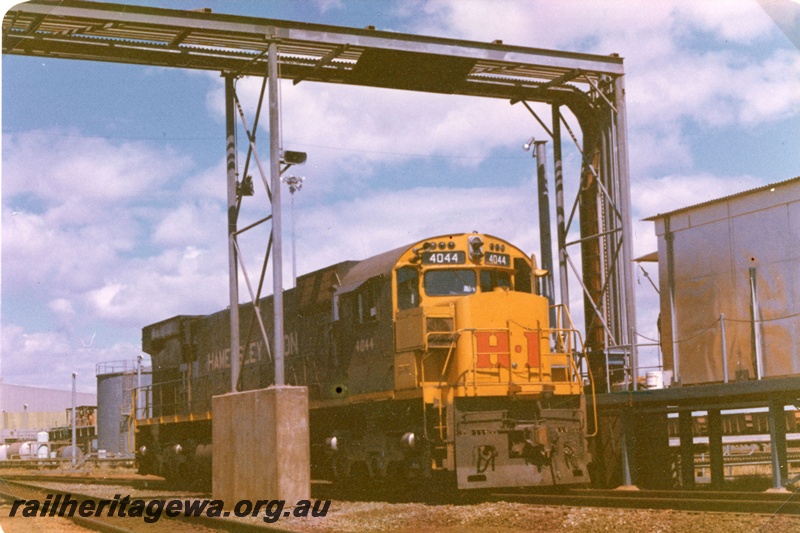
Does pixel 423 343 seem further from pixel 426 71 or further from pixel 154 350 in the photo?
pixel 154 350

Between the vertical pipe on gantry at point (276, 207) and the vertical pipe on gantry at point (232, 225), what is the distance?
2.07 metres

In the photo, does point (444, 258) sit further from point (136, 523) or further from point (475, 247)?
point (136, 523)

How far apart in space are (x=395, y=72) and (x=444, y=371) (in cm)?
700

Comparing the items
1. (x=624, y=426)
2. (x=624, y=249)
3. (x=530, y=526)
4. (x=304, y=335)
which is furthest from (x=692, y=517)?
(x=304, y=335)

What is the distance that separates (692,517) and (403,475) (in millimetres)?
5723

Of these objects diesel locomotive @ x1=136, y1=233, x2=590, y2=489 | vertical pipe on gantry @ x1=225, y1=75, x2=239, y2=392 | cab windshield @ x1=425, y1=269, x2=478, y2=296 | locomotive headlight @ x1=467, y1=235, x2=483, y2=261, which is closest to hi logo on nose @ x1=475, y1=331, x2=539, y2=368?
diesel locomotive @ x1=136, y1=233, x2=590, y2=489

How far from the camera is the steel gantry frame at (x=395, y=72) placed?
50.9 feet

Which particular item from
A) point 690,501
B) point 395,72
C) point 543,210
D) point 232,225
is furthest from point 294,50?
point 690,501

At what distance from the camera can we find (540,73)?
62.2 feet

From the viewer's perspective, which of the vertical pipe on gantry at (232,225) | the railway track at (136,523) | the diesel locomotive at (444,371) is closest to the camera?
the railway track at (136,523)

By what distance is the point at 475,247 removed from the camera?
49.1 feet

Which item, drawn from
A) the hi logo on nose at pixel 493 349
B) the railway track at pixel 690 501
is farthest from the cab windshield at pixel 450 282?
the railway track at pixel 690 501

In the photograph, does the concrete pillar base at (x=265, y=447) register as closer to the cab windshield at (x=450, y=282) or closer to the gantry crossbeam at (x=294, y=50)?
the cab windshield at (x=450, y=282)

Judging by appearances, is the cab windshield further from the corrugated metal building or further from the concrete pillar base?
the corrugated metal building
